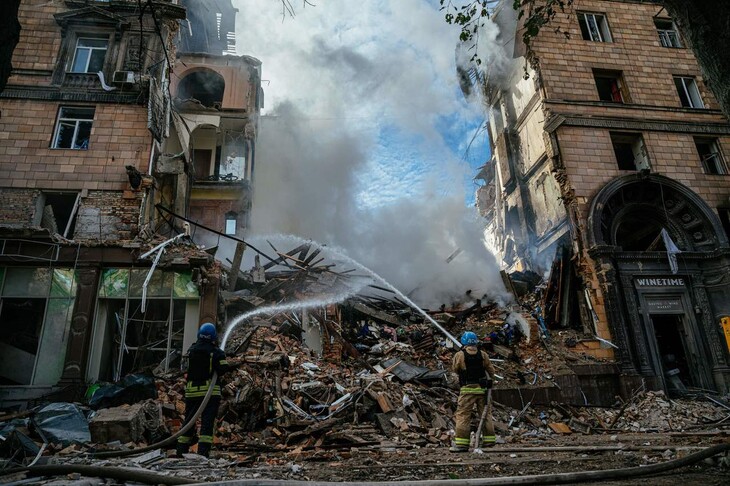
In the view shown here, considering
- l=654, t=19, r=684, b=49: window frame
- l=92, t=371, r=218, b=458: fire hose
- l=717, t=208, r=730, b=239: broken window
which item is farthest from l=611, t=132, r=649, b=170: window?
l=92, t=371, r=218, b=458: fire hose

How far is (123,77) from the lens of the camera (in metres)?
13.8

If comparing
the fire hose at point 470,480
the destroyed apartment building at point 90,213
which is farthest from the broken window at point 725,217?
the destroyed apartment building at point 90,213

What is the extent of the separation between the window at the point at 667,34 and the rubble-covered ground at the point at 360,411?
13.6 m

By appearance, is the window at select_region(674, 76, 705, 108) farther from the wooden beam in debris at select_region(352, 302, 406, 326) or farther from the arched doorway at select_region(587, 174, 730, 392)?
the wooden beam in debris at select_region(352, 302, 406, 326)

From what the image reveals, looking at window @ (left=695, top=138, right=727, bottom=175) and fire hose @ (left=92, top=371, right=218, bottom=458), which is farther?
window @ (left=695, top=138, right=727, bottom=175)

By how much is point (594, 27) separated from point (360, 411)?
63.0ft

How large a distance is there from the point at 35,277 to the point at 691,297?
2058 cm

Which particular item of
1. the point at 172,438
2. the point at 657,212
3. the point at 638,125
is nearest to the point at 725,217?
the point at 657,212

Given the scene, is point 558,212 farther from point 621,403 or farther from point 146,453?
point 146,453

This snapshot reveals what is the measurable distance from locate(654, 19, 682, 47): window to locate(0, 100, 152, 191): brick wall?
71.6 ft

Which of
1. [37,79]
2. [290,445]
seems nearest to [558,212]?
[290,445]

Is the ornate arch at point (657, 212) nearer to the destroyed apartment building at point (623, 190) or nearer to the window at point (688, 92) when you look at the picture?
the destroyed apartment building at point (623, 190)

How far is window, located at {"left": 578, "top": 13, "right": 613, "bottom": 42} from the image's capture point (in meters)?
18.2

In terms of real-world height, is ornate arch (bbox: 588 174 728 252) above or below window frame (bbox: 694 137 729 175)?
below
